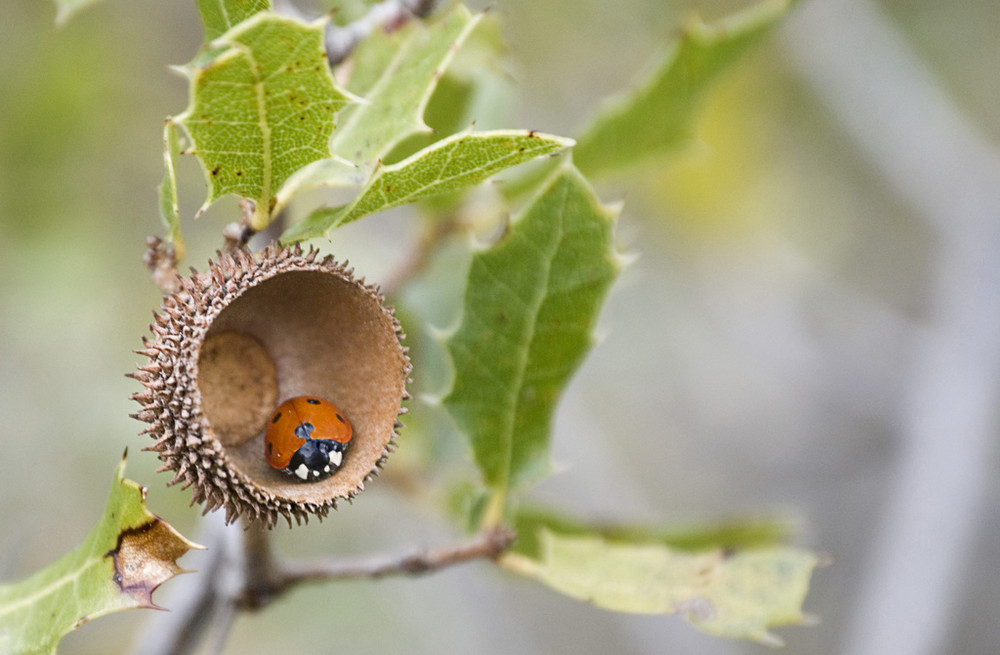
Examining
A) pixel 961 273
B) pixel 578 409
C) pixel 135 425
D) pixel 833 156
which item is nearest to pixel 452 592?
pixel 578 409

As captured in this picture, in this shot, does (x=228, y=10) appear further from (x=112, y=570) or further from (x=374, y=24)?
(x=112, y=570)

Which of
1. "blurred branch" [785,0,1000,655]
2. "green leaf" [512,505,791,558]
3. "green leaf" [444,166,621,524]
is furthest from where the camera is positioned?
"blurred branch" [785,0,1000,655]

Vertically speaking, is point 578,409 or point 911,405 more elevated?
point 911,405

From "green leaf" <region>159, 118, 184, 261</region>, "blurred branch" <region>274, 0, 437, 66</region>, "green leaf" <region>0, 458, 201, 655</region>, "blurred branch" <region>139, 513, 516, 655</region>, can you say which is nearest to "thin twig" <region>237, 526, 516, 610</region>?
"blurred branch" <region>139, 513, 516, 655</region>

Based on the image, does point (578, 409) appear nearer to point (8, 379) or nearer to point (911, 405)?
point (911, 405)

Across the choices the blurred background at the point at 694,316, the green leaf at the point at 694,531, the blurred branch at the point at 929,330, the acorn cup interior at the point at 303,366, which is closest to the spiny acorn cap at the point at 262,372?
the acorn cup interior at the point at 303,366

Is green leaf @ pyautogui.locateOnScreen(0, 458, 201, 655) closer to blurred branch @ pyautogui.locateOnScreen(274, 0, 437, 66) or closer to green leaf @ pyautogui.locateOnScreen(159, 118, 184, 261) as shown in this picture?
green leaf @ pyautogui.locateOnScreen(159, 118, 184, 261)

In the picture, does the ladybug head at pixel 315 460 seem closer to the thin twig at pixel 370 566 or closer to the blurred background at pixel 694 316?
the thin twig at pixel 370 566
